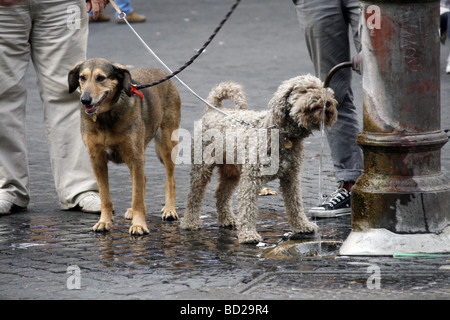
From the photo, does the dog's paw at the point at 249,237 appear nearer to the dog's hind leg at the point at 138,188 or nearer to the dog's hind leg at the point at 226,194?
the dog's hind leg at the point at 226,194

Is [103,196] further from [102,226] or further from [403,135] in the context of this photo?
[403,135]

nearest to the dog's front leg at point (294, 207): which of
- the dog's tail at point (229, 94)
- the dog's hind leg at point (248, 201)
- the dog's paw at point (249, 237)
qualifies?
the dog's hind leg at point (248, 201)

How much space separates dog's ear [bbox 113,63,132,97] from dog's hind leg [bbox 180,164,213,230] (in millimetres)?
789

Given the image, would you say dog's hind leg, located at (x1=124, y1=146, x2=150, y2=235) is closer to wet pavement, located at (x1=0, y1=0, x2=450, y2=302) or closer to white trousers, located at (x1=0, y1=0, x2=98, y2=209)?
wet pavement, located at (x1=0, y1=0, x2=450, y2=302)

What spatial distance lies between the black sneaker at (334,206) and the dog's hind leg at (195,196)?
937mm

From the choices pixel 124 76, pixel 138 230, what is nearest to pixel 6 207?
pixel 138 230

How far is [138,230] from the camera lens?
5.91 m

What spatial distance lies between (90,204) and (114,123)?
996 mm

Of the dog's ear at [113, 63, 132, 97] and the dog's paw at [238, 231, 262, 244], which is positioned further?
the dog's ear at [113, 63, 132, 97]

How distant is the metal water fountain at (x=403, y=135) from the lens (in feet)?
16.0

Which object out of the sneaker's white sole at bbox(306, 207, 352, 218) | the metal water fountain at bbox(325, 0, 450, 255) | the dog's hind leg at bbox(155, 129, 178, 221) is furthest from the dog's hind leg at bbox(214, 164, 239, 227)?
the metal water fountain at bbox(325, 0, 450, 255)

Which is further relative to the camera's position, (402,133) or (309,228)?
(309,228)

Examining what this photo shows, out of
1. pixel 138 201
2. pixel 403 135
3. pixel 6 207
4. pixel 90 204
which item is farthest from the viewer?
pixel 90 204

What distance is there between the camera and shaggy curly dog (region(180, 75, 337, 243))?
17.9 feet
